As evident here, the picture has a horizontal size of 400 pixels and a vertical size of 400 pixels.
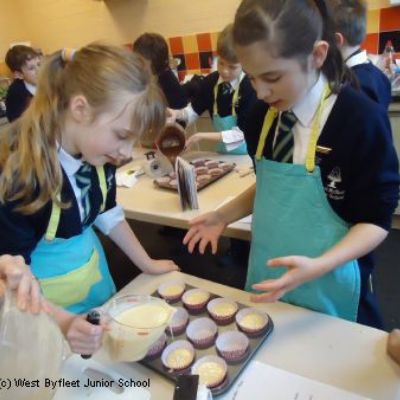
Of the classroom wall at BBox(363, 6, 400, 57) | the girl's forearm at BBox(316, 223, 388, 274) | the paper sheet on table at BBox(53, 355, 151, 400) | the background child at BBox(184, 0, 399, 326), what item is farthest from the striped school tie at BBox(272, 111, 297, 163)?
the classroom wall at BBox(363, 6, 400, 57)

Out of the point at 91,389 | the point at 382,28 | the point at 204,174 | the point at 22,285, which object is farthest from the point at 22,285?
the point at 382,28

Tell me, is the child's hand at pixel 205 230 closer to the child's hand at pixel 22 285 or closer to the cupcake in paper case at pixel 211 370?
the cupcake in paper case at pixel 211 370

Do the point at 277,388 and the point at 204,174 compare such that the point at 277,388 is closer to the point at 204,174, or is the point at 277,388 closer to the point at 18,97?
the point at 204,174

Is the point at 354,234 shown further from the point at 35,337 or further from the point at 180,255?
the point at 180,255

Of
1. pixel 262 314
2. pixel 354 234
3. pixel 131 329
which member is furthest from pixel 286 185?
pixel 131 329

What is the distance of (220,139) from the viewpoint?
→ 6.54 feet

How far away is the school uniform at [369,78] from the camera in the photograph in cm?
162

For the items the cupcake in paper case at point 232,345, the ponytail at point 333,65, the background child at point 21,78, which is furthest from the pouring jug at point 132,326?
the background child at point 21,78

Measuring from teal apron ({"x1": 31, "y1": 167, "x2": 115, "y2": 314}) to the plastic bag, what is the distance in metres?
0.30

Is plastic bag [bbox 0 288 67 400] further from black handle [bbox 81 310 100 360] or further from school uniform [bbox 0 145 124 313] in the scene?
school uniform [bbox 0 145 124 313]

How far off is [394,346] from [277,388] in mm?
227

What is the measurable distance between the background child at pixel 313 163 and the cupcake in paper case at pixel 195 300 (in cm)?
13

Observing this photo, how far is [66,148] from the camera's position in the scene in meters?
0.95

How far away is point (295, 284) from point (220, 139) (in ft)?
4.31
